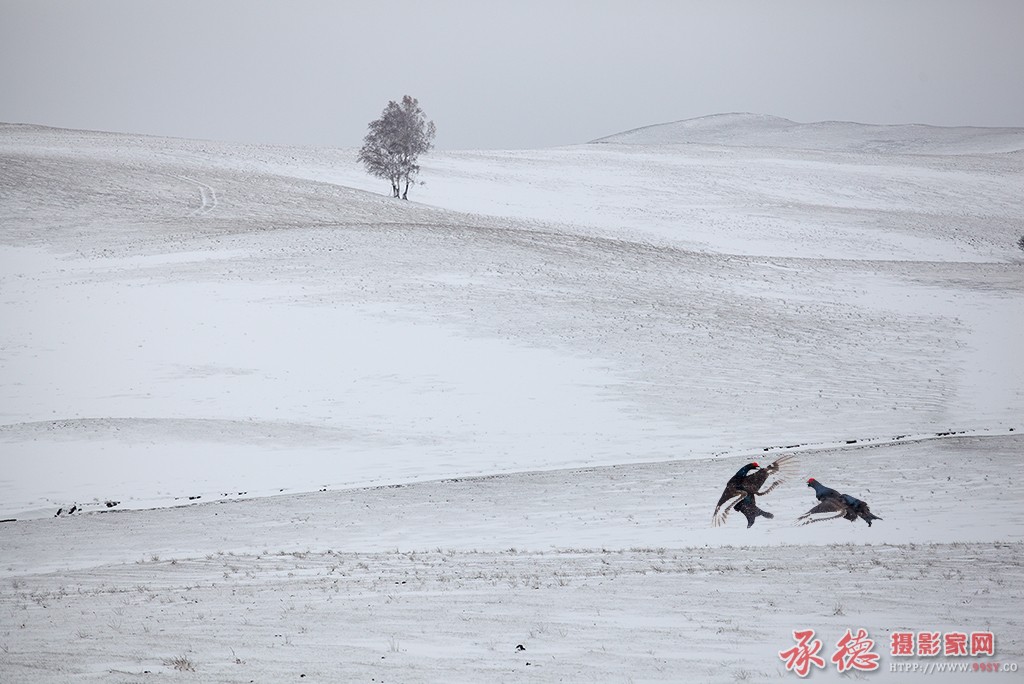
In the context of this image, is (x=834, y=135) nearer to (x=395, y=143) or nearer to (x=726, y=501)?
(x=395, y=143)

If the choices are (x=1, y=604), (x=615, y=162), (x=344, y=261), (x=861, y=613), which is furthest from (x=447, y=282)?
(x=615, y=162)

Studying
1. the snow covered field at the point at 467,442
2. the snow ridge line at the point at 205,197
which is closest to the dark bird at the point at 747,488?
the snow covered field at the point at 467,442

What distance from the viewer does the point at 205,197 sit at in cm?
5300

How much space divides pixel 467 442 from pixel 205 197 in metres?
35.9

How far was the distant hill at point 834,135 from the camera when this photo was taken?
141 metres

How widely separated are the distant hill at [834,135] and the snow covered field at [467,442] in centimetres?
9019

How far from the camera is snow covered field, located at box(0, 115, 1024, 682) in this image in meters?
10.3

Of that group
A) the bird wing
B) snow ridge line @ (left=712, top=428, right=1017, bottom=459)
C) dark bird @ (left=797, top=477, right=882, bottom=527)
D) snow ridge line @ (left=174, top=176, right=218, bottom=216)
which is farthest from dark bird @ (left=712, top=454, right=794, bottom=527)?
snow ridge line @ (left=174, top=176, right=218, bottom=216)

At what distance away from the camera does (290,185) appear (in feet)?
192

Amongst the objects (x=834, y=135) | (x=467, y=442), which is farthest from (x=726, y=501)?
(x=834, y=135)

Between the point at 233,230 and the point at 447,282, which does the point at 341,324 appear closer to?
the point at 447,282

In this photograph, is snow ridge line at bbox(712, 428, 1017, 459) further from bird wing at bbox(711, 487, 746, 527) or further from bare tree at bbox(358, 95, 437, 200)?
bare tree at bbox(358, 95, 437, 200)

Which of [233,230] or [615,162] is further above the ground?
[615,162]

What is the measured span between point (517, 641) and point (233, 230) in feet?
118
